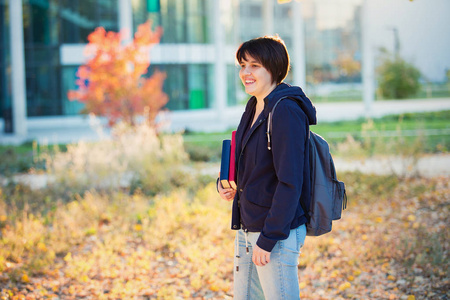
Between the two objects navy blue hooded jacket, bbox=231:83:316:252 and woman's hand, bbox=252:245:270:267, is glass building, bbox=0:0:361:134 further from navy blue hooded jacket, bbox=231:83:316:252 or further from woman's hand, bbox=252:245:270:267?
woman's hand, bbox=252:245:270:267

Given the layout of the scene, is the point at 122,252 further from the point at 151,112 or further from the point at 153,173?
the point at 151,112

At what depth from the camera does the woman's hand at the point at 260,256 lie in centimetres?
232

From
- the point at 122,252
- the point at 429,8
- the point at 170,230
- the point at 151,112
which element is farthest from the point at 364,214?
the point at 429,8

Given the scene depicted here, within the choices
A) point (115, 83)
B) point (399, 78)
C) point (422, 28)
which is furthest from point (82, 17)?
point (399, 78)

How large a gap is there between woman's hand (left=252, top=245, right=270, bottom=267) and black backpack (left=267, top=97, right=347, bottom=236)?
0.96 ft

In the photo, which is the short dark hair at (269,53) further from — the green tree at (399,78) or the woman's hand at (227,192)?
the green tree at (399,78)

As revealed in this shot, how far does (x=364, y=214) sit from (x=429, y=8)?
24.0m

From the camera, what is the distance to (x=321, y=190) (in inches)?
95.1

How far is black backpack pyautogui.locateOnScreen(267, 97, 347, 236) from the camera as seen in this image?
2.42 meters

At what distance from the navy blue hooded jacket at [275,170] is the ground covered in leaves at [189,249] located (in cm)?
196

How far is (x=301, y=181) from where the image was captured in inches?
90.3

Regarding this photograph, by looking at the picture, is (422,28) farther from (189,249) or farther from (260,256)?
(260,256)

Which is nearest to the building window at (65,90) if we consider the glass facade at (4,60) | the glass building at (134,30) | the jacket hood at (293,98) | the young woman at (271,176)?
the glass building at (134,30)

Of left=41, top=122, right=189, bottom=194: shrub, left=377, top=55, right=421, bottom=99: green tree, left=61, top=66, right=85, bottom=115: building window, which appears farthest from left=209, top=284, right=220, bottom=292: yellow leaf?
left=377, top=55, right=421, bottom=99: green tree
